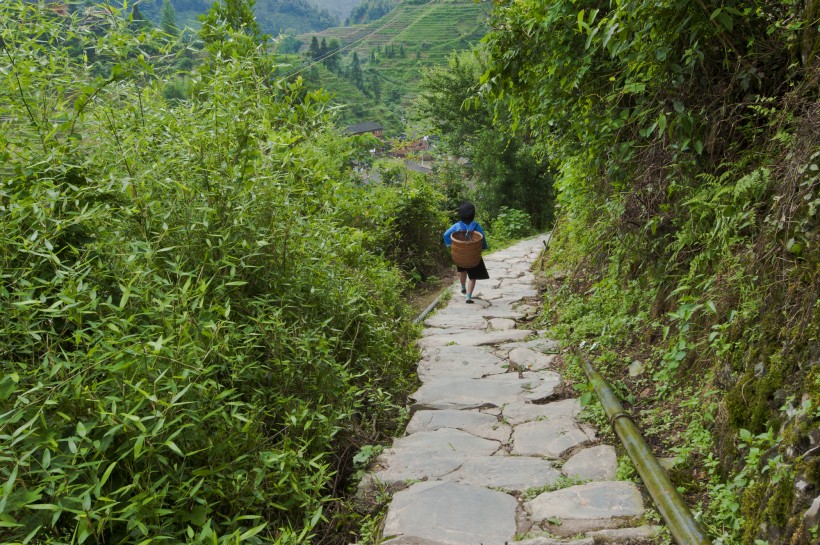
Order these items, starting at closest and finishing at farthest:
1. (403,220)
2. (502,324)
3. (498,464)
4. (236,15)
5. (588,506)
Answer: (588,506)
(498,464)
(236,15)
(502,324)
(403,220)

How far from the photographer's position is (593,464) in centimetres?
348

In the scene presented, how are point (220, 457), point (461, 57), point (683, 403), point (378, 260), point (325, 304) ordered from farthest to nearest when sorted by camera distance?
1. point (461, 57)
2. point (378, 260)
3. point (325, 304)
4. point (683, 403)
5. point (220, 457)

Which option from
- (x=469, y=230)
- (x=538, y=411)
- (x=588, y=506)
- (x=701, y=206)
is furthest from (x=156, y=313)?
(x=469, y=230)

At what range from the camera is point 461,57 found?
23547 millimetres

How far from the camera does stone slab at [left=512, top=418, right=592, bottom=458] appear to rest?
12.5 ft

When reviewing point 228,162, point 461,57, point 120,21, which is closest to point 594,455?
point 228,162

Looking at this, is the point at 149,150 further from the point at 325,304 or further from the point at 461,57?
the point at 461,57

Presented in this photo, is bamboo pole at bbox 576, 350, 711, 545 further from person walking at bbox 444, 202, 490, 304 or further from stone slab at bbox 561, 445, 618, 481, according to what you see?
person walking at bbox 444, 202, 490, 304

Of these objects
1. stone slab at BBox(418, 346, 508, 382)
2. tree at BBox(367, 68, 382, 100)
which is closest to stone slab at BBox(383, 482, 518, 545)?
stone slab at BBox(418, 346, 508, 382)

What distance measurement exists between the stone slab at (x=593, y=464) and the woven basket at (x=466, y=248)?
4.48 m

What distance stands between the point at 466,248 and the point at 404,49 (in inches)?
3641

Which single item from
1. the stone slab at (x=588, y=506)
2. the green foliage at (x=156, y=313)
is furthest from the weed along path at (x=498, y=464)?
the green foliage at (x=156, y=313)

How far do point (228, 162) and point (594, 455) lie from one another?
9.34ft

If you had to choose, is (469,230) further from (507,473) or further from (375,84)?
(375,84)
